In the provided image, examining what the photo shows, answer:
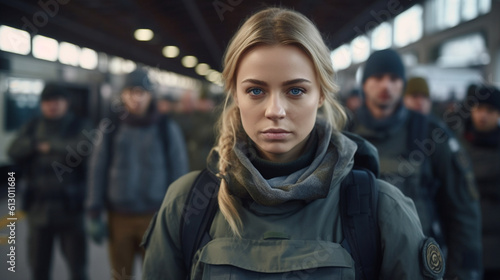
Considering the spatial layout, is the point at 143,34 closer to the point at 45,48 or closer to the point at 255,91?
the point at 45,48

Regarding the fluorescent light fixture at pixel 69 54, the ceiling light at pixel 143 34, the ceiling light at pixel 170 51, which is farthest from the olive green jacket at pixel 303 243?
the ceiling light at pixel 170 51

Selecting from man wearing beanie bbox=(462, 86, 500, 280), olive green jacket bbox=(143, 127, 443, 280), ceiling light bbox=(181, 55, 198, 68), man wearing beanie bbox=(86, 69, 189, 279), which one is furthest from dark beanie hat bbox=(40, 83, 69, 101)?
ceiling light bbox=(181, 55, 198, 68)

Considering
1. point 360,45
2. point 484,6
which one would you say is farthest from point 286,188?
point 484,6

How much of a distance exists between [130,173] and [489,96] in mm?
2574

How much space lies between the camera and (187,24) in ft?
17.0

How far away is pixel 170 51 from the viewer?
6488mm

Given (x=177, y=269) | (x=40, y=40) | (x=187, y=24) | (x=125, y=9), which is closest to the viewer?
(x=177, y=269)

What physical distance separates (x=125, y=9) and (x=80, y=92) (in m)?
1.07

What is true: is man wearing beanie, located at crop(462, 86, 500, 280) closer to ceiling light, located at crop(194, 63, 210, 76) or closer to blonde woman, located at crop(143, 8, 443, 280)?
blonde woman, located at crop(143, 8, 443, 280)

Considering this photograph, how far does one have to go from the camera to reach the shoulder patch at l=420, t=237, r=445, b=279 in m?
0.98

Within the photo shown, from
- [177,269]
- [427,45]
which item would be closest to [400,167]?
[177,269]

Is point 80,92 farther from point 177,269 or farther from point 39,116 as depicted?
point 177,269

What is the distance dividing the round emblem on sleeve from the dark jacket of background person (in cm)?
197

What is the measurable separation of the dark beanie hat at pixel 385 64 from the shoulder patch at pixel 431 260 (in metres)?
1.22
